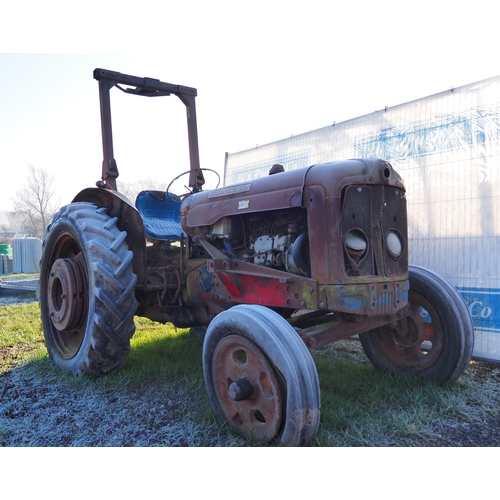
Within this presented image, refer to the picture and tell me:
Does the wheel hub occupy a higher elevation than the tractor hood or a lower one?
lower

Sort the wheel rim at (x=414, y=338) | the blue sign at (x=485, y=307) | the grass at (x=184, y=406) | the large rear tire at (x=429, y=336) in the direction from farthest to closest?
the blue sign at (x=485, y=307)
the wheel rim at (x=414, y=338)
the large rear tire at (x=429, y=336)
the grass at (x=184, y=406)

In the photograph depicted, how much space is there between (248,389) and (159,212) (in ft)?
8.96

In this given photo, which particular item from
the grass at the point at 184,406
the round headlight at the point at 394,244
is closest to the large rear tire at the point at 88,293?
the grass at the point at 184,406

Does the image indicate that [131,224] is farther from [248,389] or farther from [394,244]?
[394,244]

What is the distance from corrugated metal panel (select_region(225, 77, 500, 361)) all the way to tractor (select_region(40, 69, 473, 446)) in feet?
2.97

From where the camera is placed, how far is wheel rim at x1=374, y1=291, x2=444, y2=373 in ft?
10.7

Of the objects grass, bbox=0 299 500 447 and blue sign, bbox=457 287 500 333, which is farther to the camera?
blue sign, bbox=457 287 500 333

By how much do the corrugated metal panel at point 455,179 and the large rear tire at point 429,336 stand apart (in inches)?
33.1

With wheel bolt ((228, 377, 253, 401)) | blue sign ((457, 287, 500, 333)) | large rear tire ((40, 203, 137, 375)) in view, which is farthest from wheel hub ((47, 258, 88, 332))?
blue sign ((457, 287, 500, 333))

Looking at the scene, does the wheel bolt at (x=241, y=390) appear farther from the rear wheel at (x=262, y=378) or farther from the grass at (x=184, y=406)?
the grass at (x=184, y=406)

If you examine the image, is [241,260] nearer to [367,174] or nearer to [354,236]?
[354,236]

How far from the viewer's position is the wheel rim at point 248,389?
2191mm

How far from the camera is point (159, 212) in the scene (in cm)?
457

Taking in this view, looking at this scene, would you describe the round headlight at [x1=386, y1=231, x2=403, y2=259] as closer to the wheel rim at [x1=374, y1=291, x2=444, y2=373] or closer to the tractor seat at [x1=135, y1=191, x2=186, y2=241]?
the wheel rim at [x1=374, y1=291, x2=444, y2=373]
